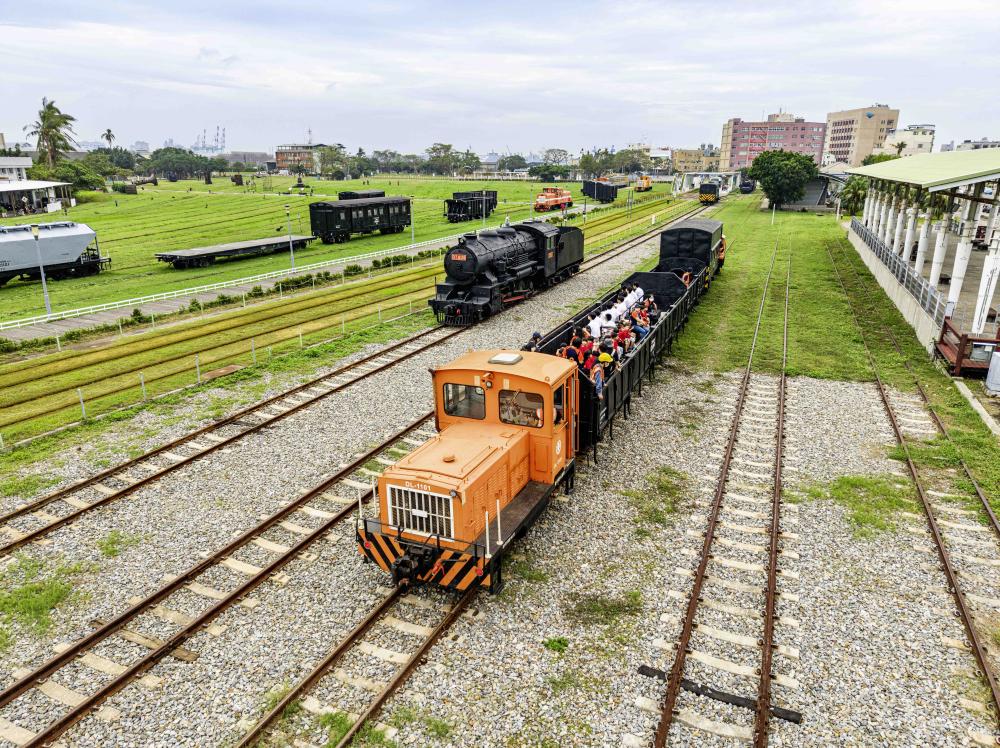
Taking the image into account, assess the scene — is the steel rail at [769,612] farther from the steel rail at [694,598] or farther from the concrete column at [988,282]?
the concrete column at [988,282]

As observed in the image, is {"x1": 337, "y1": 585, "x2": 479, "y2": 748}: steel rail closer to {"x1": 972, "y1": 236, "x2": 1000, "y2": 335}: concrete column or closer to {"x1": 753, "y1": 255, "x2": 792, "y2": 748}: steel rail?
{"x1": 753, "y1": 255, "x2": 792, "y2": 748}: steel rail

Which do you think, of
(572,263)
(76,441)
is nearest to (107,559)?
(76,441)

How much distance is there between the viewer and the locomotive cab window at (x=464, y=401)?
34.9ft

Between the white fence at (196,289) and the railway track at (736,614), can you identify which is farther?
the white fence at (196,289)

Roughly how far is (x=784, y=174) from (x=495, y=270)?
198ft

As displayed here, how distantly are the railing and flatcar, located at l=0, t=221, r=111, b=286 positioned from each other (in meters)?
43.5

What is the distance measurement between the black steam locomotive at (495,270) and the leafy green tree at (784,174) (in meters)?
53.0

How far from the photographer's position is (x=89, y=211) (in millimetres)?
80938

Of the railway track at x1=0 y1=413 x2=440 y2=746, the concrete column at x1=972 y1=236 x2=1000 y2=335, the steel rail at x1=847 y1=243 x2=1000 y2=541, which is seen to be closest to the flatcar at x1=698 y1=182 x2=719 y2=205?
the steel rail at x1=847 y1=243 x2=1000 y2=541

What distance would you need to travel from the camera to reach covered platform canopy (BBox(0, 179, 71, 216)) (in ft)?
231

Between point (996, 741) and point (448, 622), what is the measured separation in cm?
682

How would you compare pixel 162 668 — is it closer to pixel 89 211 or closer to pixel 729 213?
pixel 729 213

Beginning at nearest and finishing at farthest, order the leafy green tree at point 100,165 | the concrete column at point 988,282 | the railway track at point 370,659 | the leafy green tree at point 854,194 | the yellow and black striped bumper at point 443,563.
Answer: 1. the railway track at point 370,659
2. the yellow and black striped bumper at point 443,563
3. the concrete column at point 988,282
4. the leafy green tree at point 854,194
5. the leafy green tree at point 100,165

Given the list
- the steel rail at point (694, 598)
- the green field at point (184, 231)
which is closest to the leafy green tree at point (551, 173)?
the green field at point (184, 231)
